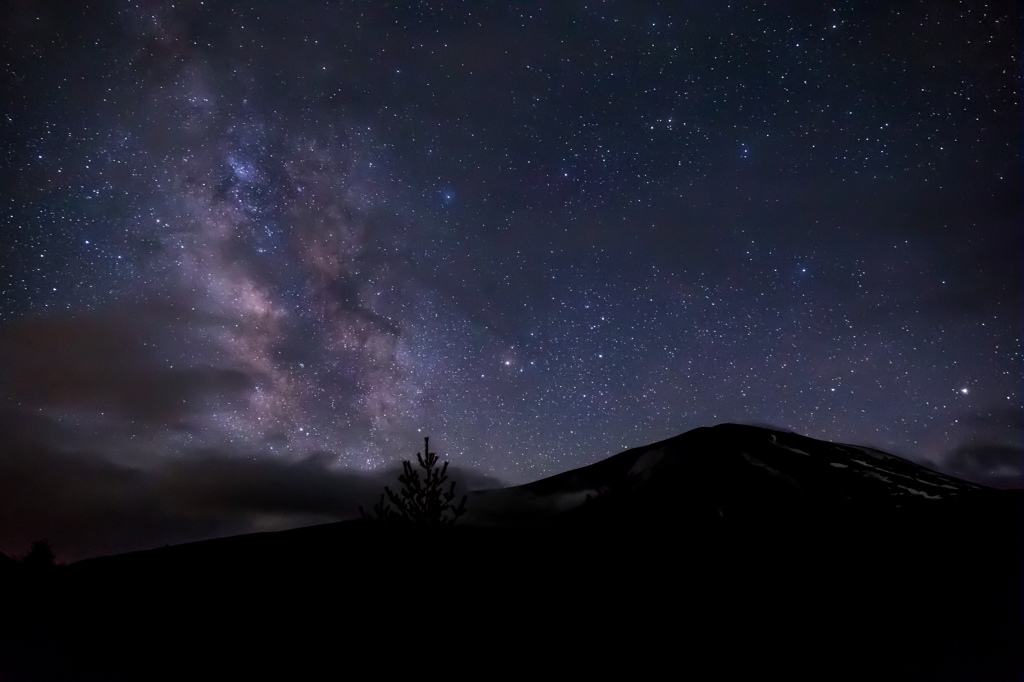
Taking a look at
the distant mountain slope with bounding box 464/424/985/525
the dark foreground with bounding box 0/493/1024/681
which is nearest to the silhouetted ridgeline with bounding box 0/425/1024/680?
the dark foreground with bounding box 0/493/1024/681

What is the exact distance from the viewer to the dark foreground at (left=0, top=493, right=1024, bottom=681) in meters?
Answer: 7.71

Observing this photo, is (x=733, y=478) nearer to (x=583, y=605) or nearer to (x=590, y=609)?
(x=583, y=605)

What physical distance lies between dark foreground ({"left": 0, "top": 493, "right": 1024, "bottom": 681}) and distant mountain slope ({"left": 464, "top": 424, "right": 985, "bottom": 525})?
28.3ft

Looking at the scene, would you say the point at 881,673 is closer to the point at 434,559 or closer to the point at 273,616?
the point at 434,559

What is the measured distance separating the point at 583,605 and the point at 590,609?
197mm

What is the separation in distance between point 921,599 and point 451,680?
22.2ft

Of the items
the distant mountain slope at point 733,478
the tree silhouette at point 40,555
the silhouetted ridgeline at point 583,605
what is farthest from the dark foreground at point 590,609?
the tree silhouette at point 40,555

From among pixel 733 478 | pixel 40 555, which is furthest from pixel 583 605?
pixel 40 555

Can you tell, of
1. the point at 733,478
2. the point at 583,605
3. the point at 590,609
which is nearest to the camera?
the point at 590,609

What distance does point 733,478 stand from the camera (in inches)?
898

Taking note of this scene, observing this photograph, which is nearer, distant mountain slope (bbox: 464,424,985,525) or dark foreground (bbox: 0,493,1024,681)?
dark foreground (bbox: 0,493,1024,681)

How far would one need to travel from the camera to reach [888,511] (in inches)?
450

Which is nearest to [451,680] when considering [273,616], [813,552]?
[273,616]

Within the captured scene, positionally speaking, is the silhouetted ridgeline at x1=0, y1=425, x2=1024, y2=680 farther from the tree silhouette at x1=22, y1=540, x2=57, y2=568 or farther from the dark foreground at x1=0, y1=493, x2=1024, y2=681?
the tree silhouette at x1=22, y1=540, x2=57, y2=568
